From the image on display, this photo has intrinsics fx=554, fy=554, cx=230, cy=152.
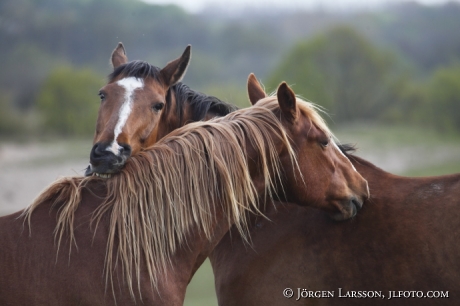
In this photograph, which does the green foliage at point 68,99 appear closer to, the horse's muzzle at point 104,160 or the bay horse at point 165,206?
the horse's muzzle at point 104,160

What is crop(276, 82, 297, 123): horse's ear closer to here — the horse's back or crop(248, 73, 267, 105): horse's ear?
crop(248, 73, 267, 105): horse's ear

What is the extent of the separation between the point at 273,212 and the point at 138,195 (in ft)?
4.02

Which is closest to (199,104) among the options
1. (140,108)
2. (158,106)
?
(158,106)

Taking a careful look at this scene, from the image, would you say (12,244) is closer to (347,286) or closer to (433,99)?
(347,286)

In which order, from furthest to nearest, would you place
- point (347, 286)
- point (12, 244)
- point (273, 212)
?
point (273, 212) → point (347, 286) → point (12, 244)

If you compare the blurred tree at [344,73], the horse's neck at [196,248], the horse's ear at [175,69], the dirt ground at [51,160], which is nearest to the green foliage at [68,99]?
the dirt ground at [51,160]

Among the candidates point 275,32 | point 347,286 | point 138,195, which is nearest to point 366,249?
point 347,286

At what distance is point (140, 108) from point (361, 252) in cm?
199

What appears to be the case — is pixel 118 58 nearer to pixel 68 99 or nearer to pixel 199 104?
pixel 199 104

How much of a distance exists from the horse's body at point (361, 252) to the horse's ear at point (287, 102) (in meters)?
0.80

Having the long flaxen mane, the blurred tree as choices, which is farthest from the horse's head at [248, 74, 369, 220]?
the blurred tree

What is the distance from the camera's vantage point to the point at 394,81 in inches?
1559

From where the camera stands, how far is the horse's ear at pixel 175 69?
473cm

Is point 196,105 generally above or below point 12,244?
above
